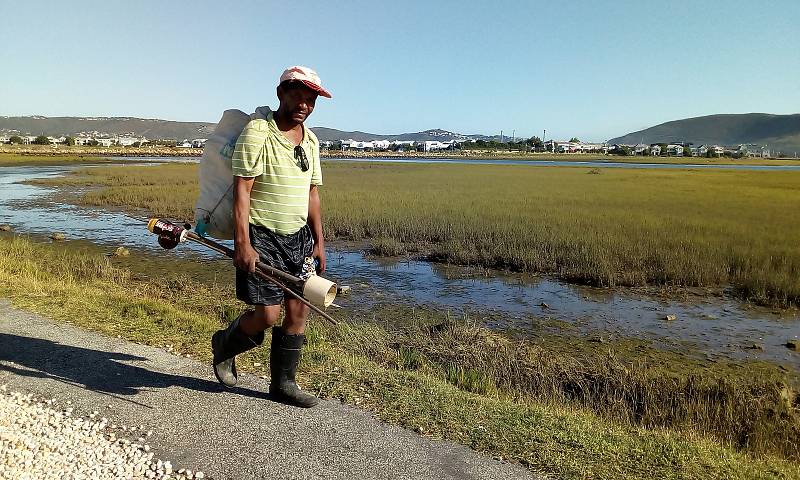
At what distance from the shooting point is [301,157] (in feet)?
11.8

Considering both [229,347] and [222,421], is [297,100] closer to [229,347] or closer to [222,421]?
[229,347]

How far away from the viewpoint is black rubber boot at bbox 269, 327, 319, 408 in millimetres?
3701

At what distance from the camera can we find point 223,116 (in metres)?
3.65

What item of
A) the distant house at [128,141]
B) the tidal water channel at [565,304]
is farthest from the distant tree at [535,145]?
the tidal water channel at [565,304]

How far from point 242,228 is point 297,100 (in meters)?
0.82

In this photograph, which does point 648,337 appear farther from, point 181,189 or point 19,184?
point 19,184

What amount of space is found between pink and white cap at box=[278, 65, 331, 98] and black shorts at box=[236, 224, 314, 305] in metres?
0.88

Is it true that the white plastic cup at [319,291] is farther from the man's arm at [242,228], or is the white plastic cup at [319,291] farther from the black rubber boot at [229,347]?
the black rubber boot at [229,347]

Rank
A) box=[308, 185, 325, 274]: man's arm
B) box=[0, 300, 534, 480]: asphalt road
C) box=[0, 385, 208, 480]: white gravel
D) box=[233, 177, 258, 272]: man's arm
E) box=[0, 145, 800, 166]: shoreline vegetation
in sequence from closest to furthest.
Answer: box=[0, 385, 208, 480]: white gravel
box=[0, 300, 534, 480]: asphalt road
box=[233, 177, 258, 272]: man's arm
box=[308, 185, 325, 274]: man's arm
box=[0, 145, 800, 166]: shoreline vegetation

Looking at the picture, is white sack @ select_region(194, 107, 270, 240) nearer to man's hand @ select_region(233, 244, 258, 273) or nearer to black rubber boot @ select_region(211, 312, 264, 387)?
man's hand @ select_region(233, 244, 258, 273)

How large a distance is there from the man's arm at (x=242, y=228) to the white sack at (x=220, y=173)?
0.23 metres

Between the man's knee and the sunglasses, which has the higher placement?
the sunglasses

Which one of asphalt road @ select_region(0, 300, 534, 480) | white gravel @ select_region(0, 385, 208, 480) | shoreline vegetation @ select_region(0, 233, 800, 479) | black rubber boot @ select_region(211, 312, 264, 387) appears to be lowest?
shoreline vegetation @ select_region(0, 233, 800, 479)

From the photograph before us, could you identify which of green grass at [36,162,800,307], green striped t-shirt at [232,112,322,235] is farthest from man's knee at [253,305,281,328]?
green grass at [36,162,800,307]
